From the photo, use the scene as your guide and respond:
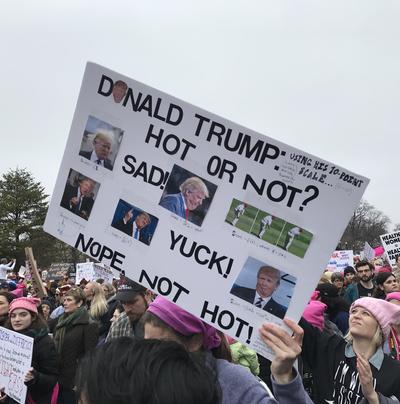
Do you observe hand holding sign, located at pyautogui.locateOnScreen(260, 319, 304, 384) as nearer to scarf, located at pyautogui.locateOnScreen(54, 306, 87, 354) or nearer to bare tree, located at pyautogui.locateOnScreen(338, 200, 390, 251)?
scarf, located at pyautogui.locateOnScreen(54, 306, 87, 354)

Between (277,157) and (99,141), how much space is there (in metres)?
0.82

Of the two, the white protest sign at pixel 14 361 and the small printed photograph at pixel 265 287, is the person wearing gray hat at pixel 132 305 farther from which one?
the small printed photograph at pixel 265 287

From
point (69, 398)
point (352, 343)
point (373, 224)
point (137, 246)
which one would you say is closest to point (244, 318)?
point (137, 246)

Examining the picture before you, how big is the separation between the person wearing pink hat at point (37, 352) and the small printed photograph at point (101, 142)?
2.80 m

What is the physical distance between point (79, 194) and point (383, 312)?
82.0 inches

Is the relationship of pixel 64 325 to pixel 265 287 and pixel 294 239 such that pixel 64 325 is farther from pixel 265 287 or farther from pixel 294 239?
pixel 294 239

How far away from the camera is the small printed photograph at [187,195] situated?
2.30 meters

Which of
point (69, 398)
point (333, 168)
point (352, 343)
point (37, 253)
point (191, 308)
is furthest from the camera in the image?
point (37, 253)

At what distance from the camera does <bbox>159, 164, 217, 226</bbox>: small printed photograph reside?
2.30 meters

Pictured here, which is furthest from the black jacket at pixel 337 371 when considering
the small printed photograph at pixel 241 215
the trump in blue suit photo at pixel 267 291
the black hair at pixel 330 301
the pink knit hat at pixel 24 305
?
the black hair at pixel 330 301

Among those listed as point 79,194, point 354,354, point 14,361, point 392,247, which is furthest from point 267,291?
point 392,247

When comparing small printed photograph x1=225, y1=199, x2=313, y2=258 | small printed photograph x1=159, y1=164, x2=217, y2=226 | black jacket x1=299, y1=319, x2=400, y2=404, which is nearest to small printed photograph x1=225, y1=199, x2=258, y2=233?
small printed photograph x1=225, y1=199, x2=313, y2=258

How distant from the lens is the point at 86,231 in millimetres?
2523

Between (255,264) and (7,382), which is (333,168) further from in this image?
(7,382)
